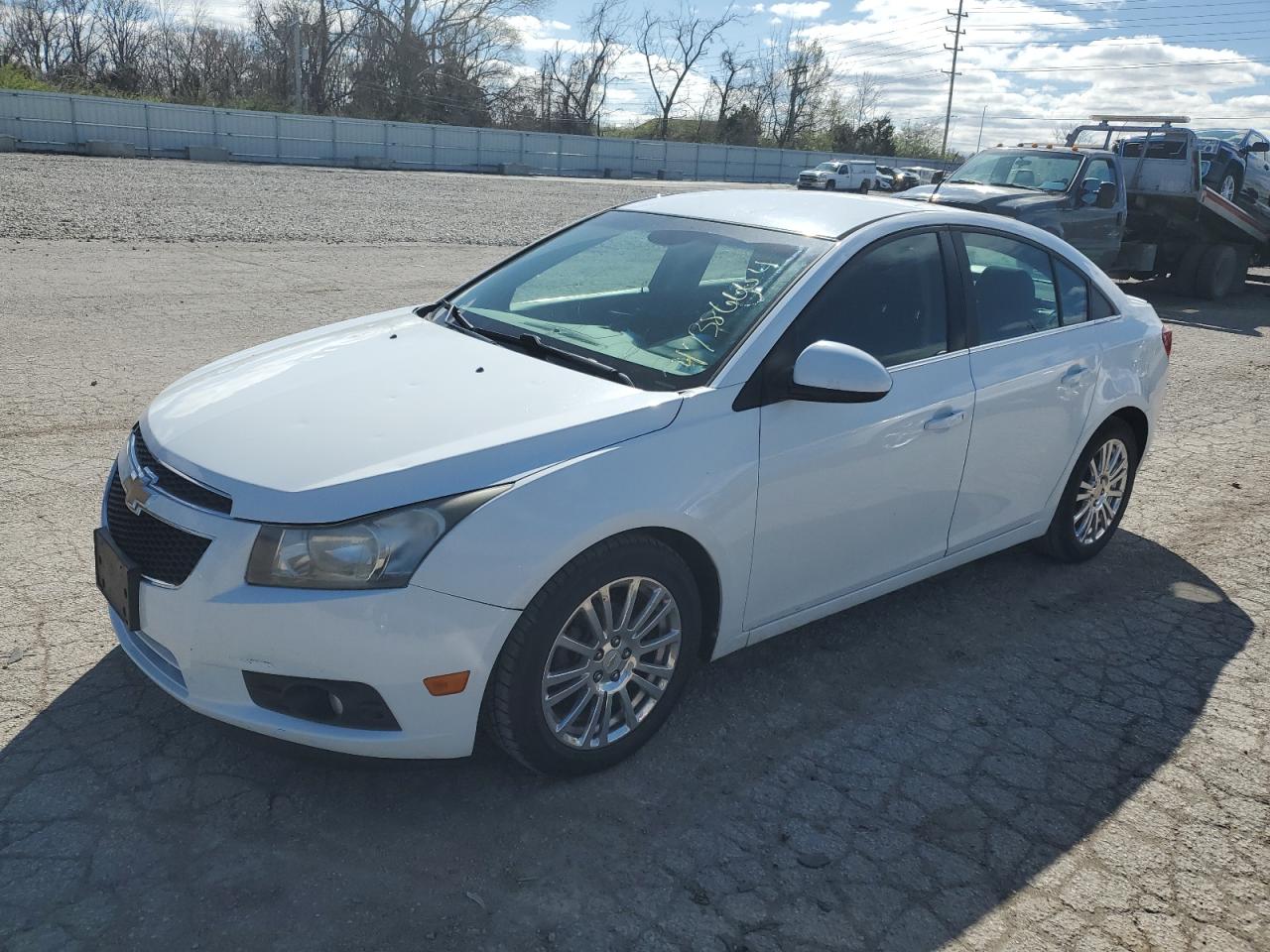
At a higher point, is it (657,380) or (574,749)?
(657,380)

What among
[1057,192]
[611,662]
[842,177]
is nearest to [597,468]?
[611,662]

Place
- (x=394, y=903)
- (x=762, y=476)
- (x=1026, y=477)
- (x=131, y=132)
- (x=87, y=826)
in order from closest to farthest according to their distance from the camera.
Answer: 1. (x=394, y=903)
2. (x=87, y=826)
3. (x=762, y=476)
4. (x=1026, y=477)
5. (x=131, y=132)

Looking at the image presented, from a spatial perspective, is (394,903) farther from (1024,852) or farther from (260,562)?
(1024,852)

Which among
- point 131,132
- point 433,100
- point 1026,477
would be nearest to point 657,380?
point 1026,477

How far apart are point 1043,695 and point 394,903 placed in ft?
8.19

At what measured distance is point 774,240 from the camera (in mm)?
3934

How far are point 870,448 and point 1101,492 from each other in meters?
2.01

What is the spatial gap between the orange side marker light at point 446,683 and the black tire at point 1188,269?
16094mm

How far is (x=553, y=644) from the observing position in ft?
9.71

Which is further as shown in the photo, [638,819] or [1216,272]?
[1216,272]

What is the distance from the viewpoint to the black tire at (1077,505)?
16.1 feet

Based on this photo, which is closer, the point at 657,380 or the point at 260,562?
the point at 260,562

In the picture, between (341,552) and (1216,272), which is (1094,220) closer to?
(1216,272)

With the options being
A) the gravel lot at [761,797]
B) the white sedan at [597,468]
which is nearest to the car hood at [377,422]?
the white sedan at [597,468]
